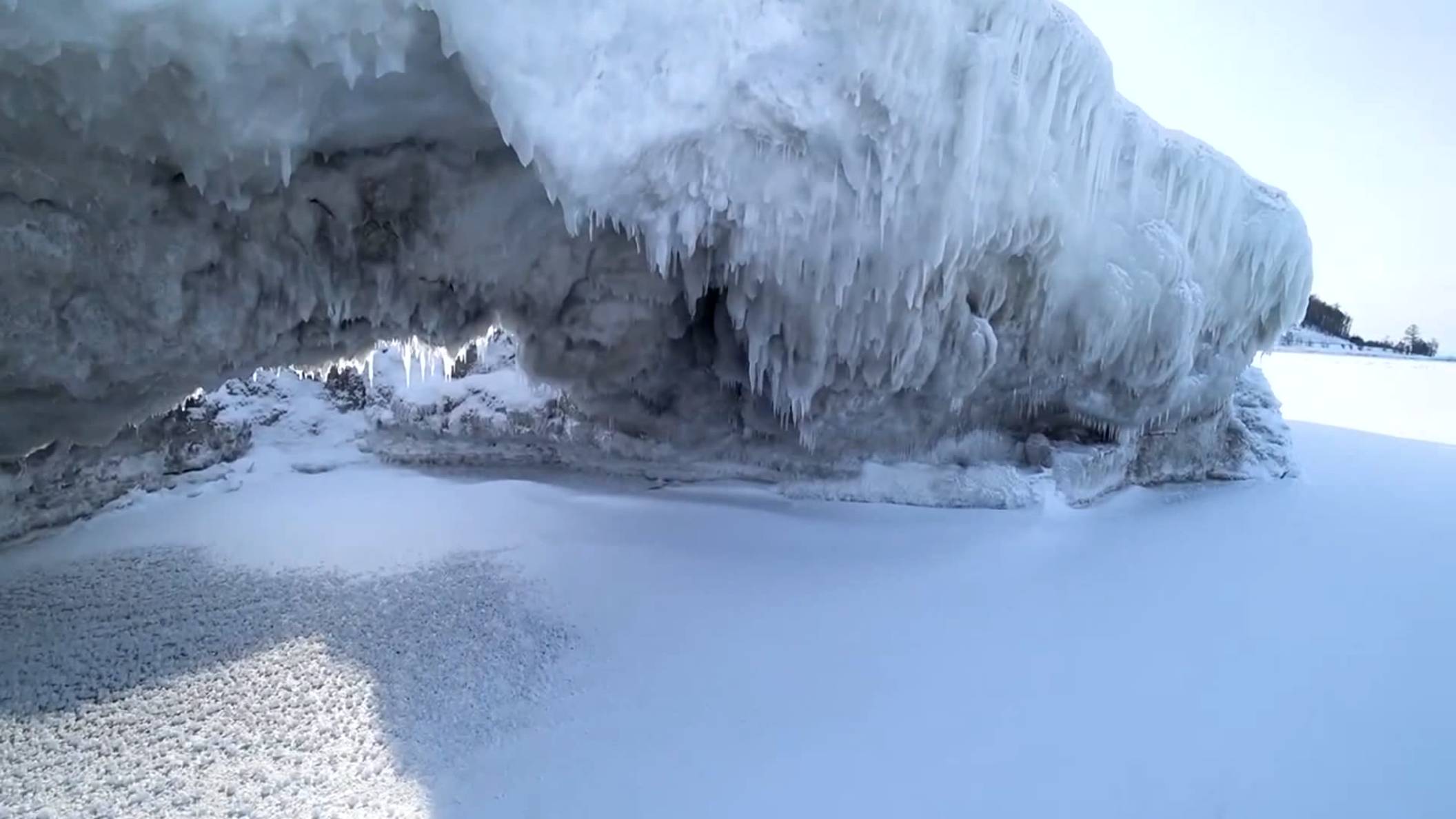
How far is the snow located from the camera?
Result: 2488 mm

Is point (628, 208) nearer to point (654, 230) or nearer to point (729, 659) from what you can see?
point (654, 230)

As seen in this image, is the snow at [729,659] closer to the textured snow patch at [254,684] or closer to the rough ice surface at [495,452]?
the textured snow patch at [254,684]

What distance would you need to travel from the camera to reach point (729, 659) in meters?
3.35

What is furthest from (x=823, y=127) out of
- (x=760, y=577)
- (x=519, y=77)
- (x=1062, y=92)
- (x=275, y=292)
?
(x=275, y=292)

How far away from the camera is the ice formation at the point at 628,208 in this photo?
268 centimetres

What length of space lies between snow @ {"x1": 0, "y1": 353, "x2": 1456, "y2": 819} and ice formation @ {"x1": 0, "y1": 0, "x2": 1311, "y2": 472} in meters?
1.08

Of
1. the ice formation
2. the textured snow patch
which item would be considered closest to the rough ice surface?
the ice formation

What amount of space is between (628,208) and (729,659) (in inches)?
81.4

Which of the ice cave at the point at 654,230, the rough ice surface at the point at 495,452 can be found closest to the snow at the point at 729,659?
the rough ice surface at the point at 495,452

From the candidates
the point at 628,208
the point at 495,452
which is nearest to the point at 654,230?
the point at 628,208

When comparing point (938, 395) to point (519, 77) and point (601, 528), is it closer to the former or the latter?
point (601, 528)

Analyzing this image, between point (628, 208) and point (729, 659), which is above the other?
point (628, 208)

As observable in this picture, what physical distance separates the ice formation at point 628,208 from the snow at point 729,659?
108 centimetres

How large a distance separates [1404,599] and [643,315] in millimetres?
4480
